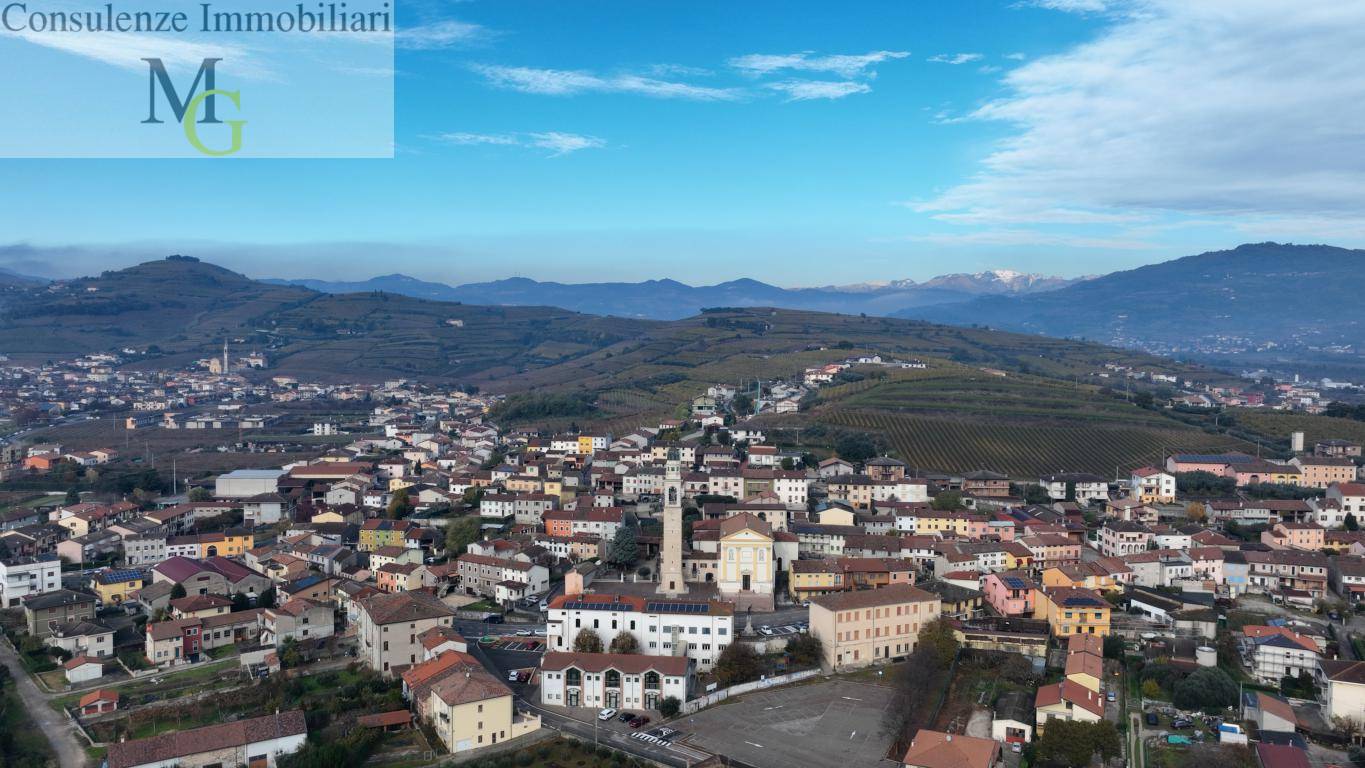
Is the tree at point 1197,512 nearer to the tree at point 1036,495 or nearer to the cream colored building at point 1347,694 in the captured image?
the tree at point 1036,495

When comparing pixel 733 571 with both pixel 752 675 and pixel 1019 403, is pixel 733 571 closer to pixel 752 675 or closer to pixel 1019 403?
pixel 752 675

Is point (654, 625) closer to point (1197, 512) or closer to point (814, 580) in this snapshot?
point (814, 580)

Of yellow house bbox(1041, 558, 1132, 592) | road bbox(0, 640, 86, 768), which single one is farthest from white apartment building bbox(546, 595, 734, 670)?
yellow house bbox(1041, 558, 1132, 592)

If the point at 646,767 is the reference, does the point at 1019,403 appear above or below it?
above

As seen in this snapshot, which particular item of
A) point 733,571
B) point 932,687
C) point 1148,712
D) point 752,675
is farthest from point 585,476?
point 1148,712

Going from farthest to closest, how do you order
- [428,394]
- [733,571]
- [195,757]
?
[428,394] → [733,571] → [195,757]

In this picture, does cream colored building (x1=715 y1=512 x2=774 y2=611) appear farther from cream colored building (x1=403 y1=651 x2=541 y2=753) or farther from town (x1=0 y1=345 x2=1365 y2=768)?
cream colored building (x1=403 y1=651 x2=541 y2=753)

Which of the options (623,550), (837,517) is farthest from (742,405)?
(623,550)

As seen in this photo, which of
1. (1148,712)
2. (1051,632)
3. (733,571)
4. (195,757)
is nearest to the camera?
(195,757)
